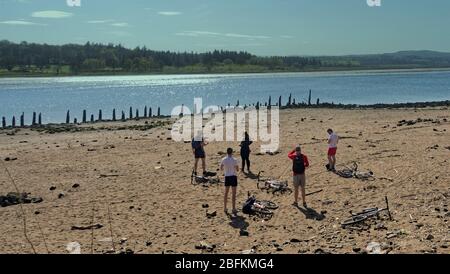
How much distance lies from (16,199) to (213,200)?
6.19 m

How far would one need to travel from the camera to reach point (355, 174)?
16844 mm

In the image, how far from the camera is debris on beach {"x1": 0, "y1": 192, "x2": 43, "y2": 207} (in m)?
15.4

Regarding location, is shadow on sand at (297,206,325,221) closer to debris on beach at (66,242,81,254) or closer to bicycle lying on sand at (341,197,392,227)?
bicycle lying on sand at (341,197,392,227)

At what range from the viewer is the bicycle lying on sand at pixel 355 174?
652 inches

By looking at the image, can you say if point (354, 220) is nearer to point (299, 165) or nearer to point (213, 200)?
point (299, 165)

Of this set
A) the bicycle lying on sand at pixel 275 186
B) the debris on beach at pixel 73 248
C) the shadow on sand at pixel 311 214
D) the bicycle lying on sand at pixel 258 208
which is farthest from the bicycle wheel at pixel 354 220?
the debris on beach at pixel 73 248

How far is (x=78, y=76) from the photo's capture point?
191 m

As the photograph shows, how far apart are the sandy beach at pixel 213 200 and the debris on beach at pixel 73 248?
138mm

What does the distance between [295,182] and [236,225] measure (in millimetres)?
2318

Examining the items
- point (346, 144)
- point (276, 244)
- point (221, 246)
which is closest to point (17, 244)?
point (221, 246)

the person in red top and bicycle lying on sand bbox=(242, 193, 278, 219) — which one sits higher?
the person in red top

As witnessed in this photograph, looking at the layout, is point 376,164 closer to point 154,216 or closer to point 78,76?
point 154,216

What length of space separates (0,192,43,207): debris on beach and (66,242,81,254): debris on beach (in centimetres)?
460

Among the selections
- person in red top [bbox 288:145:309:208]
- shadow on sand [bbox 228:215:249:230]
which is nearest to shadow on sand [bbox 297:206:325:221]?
person in red top [bbox 288:145:309:208]
